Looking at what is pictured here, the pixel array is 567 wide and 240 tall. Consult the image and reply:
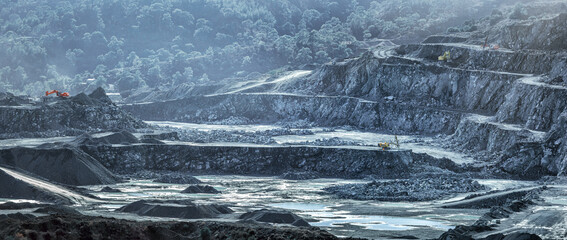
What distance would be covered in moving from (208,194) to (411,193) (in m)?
11.8

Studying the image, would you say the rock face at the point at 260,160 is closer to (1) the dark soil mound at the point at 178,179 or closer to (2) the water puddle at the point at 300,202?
(2) the water puddle at the point at 300,202

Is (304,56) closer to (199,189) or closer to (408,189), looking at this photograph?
(199,189)

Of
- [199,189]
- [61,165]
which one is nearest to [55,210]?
[199,189]

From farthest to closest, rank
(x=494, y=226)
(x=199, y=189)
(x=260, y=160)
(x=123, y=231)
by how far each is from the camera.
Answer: (x=260, y=160) → (x=199, y=189) → (x=494, y=226) → (x=123, y=231)

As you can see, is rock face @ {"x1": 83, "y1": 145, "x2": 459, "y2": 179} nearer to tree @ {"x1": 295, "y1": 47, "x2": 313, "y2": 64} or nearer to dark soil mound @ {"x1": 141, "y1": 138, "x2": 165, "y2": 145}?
dark soil mound @ {"x1": 141, "y1": 138, "x2": 165, "y2": 145}

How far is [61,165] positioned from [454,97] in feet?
150

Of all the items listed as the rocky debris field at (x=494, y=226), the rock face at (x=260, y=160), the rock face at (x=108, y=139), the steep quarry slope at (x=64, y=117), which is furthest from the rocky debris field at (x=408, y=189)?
the steep quarry slope at (x=64, y=117)

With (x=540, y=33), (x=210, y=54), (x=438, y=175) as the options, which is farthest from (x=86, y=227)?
(x=210, y=54)

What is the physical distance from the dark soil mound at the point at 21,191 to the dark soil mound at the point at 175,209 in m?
4.77

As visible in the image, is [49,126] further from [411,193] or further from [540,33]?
[540,33]

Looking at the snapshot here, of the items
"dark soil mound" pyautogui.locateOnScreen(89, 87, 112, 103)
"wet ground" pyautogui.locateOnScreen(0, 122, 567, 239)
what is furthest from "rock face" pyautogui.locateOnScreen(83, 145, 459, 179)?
"dark soil mound" pyautogui.locateOnScreen(89, 87, 112, 103)

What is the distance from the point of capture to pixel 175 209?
126ft

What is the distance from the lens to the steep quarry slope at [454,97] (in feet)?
209

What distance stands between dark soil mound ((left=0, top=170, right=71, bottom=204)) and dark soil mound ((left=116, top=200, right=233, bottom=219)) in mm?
4774
